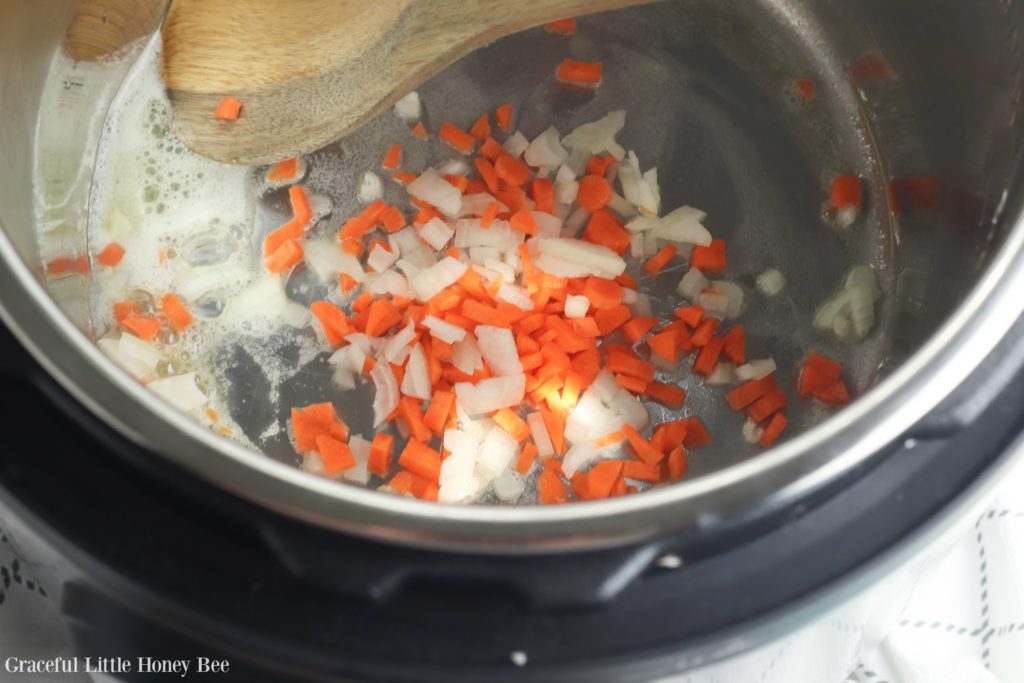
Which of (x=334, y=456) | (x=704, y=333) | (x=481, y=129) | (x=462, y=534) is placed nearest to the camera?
(x=462, y=534)

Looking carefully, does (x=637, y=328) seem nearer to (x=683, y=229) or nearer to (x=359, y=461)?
(x=683, y=229)

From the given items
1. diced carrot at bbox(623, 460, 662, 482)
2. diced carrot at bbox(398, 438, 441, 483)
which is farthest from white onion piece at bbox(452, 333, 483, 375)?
diced carrot at bbox(623, 460, 662, 482)

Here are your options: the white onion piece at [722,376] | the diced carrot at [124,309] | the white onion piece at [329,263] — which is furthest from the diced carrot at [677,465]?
the diced carrot at [124,309]

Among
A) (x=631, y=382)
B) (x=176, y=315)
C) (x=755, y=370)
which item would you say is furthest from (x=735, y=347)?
(x=176, y=315)

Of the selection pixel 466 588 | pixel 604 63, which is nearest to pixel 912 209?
pixel 604 63

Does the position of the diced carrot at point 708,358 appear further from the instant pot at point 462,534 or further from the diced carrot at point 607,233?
the instant pot at point 462,534

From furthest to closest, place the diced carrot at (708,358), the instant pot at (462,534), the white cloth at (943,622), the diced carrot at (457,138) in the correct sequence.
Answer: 1. the diced carrot at (457,138)
2. the diced carrot at (708,358)
3. the white cloth at (943,622)
4. the instant pot at (462,534)
